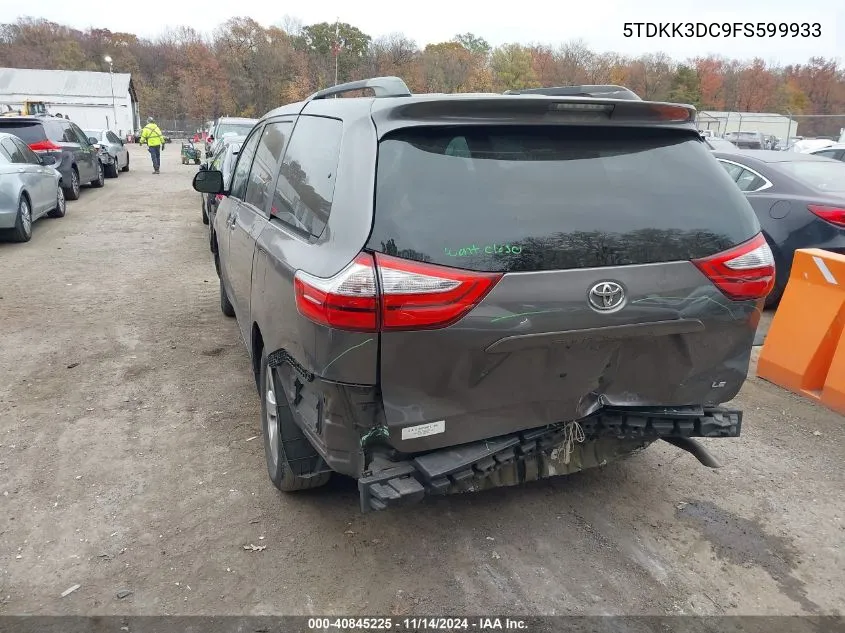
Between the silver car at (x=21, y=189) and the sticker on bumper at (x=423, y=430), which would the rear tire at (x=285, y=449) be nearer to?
the sticker on bumper at (x=423, y=430)

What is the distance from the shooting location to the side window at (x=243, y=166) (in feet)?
14.8

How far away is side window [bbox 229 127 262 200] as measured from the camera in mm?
4512

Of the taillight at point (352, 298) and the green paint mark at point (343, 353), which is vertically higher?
the taillight at point (352, 298)

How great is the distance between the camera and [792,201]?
6.67 meters

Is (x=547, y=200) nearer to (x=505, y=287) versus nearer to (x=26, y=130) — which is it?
(x=505, y=287)

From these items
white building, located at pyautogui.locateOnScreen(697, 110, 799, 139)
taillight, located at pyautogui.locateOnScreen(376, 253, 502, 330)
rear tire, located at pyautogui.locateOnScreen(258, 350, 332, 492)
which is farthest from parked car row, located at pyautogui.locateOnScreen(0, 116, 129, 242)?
white building, located at pyautogui.locateOnScreen(697, 110, 799, 139)

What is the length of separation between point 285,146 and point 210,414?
189 centimetres

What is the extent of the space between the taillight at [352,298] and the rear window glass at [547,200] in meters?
0.10

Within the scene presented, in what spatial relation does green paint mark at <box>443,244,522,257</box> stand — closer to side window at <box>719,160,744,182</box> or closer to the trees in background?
side window at <box>719,160,744,182</box>

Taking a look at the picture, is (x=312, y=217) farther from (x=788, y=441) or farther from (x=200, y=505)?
(x=788, y=441)

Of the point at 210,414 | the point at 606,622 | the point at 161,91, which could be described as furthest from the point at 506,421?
the point at 161,91

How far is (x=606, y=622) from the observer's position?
2.55m

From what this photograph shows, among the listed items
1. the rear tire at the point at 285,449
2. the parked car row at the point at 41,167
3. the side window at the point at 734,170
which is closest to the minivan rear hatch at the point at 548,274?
the rear tire at the point at 285,449

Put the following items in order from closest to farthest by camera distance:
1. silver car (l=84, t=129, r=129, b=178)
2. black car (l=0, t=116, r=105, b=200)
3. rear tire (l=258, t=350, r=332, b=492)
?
rear tire (l=258, t=350, r=332, b=492)
black car (l=0, t=116, r=105, b=200)
silver car (l=84, t=129, r=129, b=178)
